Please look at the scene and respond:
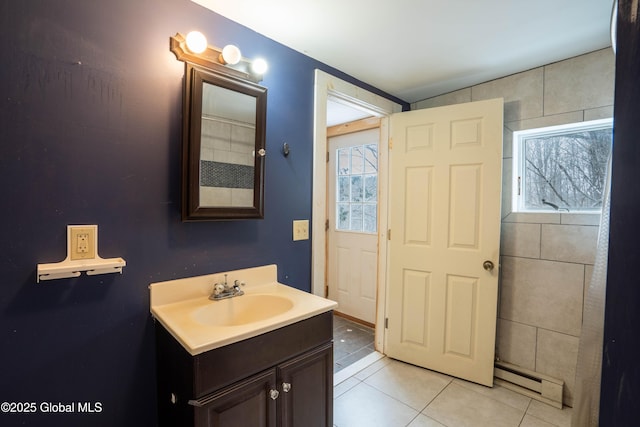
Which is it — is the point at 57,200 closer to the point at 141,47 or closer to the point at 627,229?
the point at 141,47

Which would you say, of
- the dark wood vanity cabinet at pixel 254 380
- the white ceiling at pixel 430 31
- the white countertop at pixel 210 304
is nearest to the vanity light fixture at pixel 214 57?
the white ceiling at pixel 430 31

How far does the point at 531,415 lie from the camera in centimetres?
178

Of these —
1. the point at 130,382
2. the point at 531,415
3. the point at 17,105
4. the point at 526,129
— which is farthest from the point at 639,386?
the point at 526,129

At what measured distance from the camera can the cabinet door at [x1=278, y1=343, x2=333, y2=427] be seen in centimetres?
119

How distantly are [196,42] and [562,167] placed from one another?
2.24 m

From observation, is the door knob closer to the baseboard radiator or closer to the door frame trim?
the baseboard radiator

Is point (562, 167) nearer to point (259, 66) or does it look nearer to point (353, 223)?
point (353, 223)

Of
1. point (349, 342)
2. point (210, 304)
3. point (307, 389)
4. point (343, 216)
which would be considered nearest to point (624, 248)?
point (307, 389)

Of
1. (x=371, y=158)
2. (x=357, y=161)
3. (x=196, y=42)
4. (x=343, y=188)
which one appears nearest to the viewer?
(x=196, y=42)

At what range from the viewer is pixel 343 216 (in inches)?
132

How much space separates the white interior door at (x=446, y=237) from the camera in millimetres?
2021

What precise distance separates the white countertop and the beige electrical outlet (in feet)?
0.89

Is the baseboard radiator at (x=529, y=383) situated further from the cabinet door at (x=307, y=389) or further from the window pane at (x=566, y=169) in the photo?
the cabinet door at (x=307, y=389)

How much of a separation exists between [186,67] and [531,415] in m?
2.63
